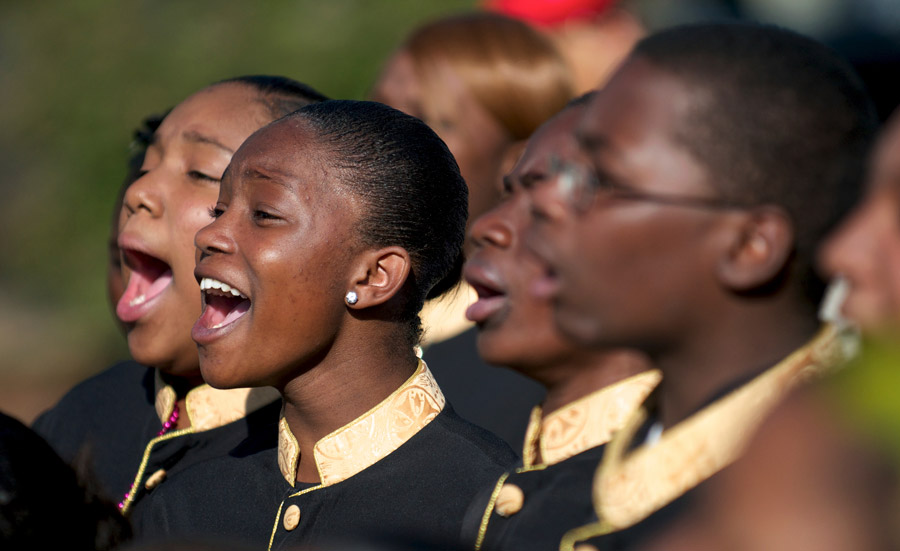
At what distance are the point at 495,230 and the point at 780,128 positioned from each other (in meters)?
0.78

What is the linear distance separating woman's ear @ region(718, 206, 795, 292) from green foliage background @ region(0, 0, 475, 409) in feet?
21.6

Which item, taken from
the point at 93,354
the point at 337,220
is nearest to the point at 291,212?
the point at 337,220

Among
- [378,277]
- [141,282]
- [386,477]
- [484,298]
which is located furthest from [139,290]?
[484,298]

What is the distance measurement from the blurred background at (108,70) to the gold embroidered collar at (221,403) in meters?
4.79

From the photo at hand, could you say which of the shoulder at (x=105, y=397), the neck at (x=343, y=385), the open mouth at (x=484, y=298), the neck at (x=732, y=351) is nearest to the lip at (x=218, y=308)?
the neck at (x=343, y=385)

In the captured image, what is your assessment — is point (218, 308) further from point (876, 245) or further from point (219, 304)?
point (876, 245)

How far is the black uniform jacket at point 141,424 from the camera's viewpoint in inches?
137

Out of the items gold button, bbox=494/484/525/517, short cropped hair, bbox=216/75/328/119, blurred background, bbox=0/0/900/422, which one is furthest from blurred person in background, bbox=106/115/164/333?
blurred background, bbox=0/0/900/422

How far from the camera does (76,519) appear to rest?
2.02 metres

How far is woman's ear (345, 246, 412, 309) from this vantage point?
9.33 feet

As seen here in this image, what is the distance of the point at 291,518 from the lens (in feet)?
9.27

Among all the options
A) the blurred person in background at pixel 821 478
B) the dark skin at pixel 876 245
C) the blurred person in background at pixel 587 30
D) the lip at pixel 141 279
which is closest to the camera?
the blurred person in background at pixel 821 478

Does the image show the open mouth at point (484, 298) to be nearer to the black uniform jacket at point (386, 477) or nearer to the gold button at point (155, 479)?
the black uniform jacket at point (386, 477)

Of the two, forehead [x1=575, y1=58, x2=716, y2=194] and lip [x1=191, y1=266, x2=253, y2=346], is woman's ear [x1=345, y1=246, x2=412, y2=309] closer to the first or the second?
lip [x1=191, y1=266, x2=253, y2=346]
